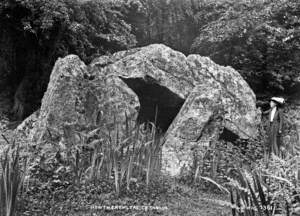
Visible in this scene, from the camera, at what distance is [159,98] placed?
7.55m

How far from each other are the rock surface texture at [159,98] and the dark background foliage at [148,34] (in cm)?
207

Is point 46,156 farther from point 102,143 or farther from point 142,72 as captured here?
point 142,72

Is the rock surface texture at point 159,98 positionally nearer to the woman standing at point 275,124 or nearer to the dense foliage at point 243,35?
the woman standing at point 275,124

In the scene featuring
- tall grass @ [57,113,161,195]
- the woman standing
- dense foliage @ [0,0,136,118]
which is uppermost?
dense foliage @ [0,0,136,118]

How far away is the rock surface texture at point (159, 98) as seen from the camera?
582 cm

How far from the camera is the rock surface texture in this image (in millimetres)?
5824

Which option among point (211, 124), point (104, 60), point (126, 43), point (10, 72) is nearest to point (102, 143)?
point (211, 124)

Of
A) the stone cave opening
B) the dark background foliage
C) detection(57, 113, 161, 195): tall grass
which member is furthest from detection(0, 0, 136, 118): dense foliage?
detection(57, 113, 161, 195): tall grass

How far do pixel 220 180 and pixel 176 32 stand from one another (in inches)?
270

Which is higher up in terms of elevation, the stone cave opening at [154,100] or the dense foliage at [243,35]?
the dense foliage at [243,35]

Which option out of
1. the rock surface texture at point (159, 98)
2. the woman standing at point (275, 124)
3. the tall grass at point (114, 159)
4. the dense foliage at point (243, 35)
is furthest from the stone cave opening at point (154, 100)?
the dense foliage at point (243, 35)

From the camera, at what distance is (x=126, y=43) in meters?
9.76

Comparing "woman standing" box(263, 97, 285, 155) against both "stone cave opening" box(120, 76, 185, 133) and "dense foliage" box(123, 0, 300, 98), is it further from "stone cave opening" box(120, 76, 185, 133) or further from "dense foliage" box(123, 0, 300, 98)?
"dense foliage" box(123, 0, 300, 98)

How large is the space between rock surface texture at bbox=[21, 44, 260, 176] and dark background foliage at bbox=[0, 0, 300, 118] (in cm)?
207
